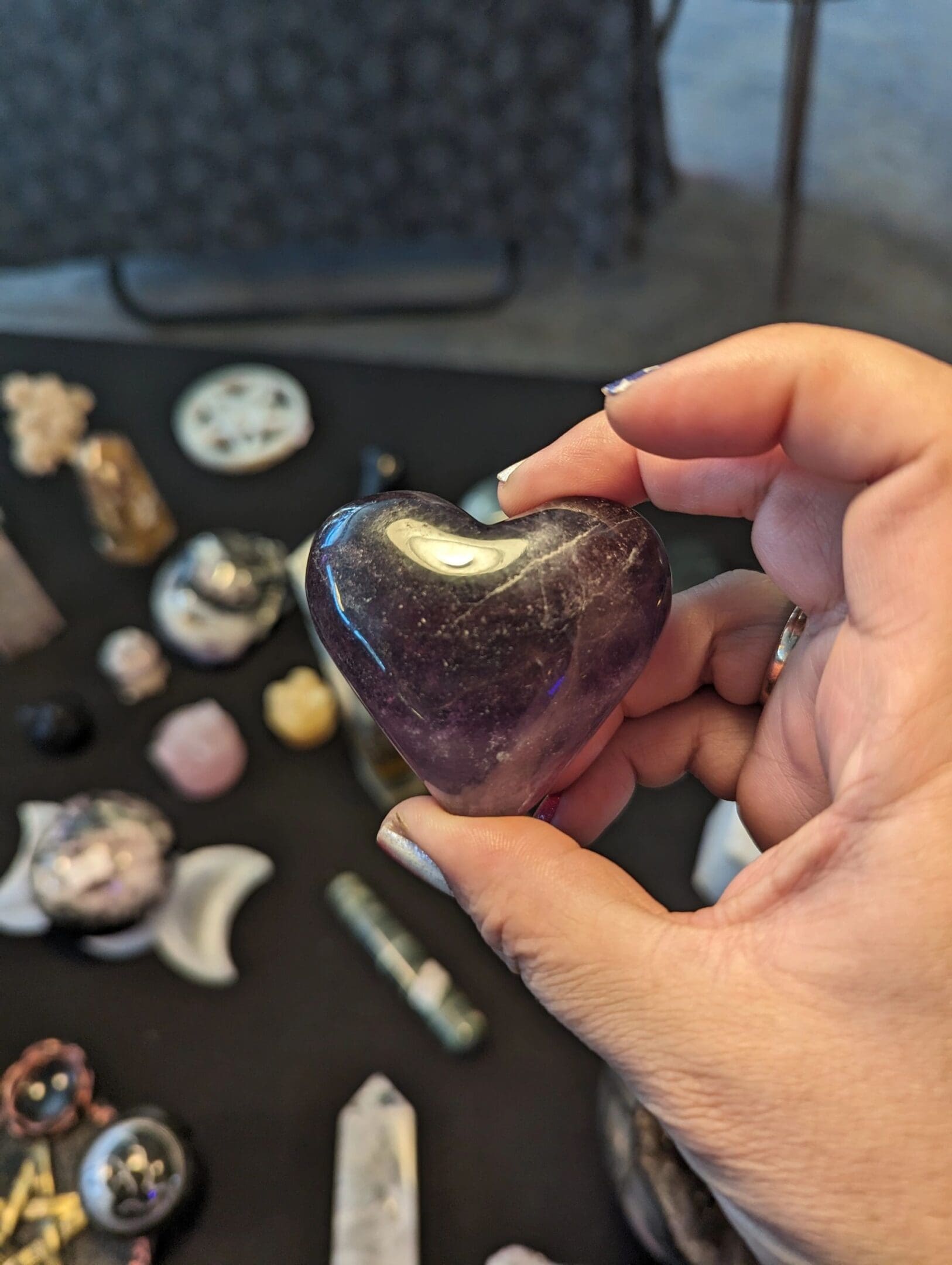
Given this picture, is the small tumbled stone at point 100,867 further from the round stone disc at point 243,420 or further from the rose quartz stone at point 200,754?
the round stone disc at point 243,420

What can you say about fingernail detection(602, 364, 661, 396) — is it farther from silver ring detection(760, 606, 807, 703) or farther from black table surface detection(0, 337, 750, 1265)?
black table surface detection(0, 337, 750, 1265)

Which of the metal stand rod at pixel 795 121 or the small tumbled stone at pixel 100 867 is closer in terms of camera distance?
the small tumbled stone at pixel 100 867

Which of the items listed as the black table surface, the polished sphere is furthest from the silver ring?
the polished sphere

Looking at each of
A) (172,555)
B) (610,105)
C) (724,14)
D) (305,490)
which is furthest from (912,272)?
(172,555)

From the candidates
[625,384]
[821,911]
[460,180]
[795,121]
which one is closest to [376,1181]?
[821,911]

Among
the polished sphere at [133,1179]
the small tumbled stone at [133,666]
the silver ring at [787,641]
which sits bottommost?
the polished sphere at [133,1179]

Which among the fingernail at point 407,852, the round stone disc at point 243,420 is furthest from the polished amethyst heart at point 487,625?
Result: the round stone disc at point 243,420
